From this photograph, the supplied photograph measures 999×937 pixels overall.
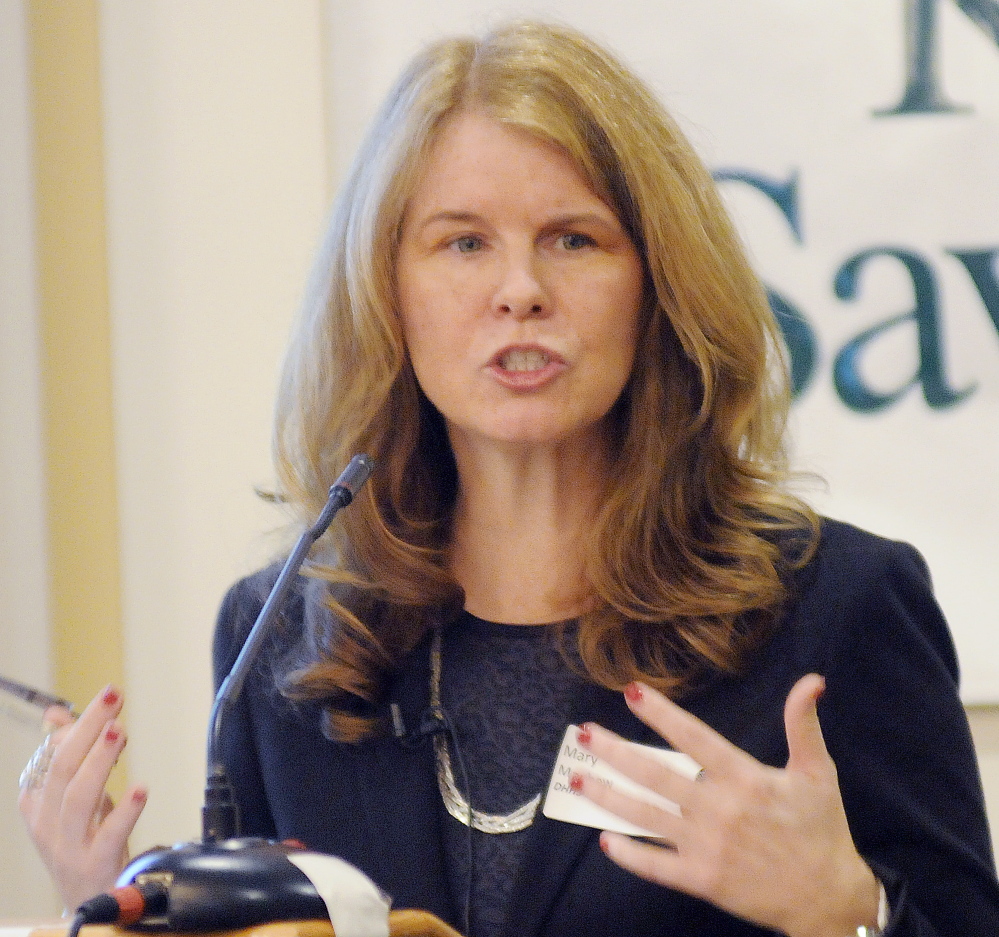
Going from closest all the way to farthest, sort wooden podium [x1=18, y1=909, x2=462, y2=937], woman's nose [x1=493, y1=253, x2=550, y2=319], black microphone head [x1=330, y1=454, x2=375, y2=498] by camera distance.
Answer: wooden podium [x1=18, y1=909, x2=462, y2=937], black microphone head [x1=330, y1=454, x2=375, y2=498], woman's nose [x1=493, y1=253, x2=550, y2=319]

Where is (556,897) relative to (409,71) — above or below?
below

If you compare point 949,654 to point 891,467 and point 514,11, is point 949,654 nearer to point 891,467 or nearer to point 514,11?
point 891,467

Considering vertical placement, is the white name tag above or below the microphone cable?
below

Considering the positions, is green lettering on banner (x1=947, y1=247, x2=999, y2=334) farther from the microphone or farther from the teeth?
the microphone

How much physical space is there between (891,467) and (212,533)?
115 centimetres

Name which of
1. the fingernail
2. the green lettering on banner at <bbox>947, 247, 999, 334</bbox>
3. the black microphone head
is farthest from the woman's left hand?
the green lettering on banner at <bbox>947, 247, 999, 334</bbox>

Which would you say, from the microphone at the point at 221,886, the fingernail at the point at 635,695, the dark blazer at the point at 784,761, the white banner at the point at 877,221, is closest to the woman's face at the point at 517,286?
the dark blazer at the point at 784,761

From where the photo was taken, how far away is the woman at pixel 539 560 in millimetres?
1271

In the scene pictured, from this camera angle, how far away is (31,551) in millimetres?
2203

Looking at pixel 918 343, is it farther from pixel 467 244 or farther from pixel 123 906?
pixel 123 906

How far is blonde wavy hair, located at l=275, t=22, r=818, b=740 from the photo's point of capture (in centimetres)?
141

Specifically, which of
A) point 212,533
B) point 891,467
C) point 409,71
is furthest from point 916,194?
point 212,533

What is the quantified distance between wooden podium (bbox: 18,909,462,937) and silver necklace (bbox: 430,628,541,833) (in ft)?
1.52

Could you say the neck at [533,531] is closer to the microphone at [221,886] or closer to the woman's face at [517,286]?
the woman's face at [517,286]
